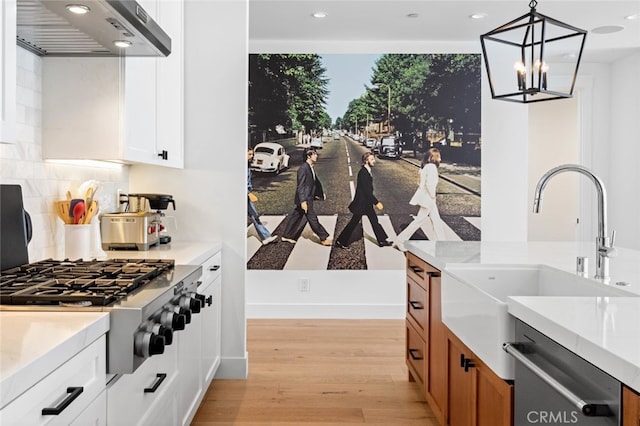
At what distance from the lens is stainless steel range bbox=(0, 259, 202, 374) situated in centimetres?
135

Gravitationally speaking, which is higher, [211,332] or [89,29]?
[89,29]

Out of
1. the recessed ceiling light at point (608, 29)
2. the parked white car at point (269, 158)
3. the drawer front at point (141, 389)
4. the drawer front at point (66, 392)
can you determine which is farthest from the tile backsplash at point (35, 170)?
the recessed ceiling light at point (608, 29)

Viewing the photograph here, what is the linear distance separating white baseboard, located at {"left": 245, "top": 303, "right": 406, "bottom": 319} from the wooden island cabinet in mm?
1619

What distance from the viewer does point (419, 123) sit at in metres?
4.80

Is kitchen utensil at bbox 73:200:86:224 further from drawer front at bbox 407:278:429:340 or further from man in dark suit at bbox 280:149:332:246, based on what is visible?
man in dark suit at bbox 280:149:332:246

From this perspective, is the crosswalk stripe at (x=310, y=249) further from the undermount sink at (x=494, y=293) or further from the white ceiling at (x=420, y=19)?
the undermount sink at (x=494, y=293)

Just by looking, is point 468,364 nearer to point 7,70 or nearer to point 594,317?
point 594,317

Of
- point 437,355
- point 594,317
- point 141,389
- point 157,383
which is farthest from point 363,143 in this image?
point 594,317

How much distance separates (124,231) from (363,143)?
2674 mm

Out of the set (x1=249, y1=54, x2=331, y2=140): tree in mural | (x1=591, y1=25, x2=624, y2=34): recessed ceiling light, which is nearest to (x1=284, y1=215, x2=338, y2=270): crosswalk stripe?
(x1=249, y1=54, x2=331, y2=140): tree in mural

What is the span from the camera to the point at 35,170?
2.21 metres

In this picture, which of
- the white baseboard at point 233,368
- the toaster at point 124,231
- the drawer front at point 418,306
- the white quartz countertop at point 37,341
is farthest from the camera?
the white baseboard at point 233,368

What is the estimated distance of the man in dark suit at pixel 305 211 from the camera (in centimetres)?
481

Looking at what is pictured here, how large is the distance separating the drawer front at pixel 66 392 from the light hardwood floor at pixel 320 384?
1487 millimetres
